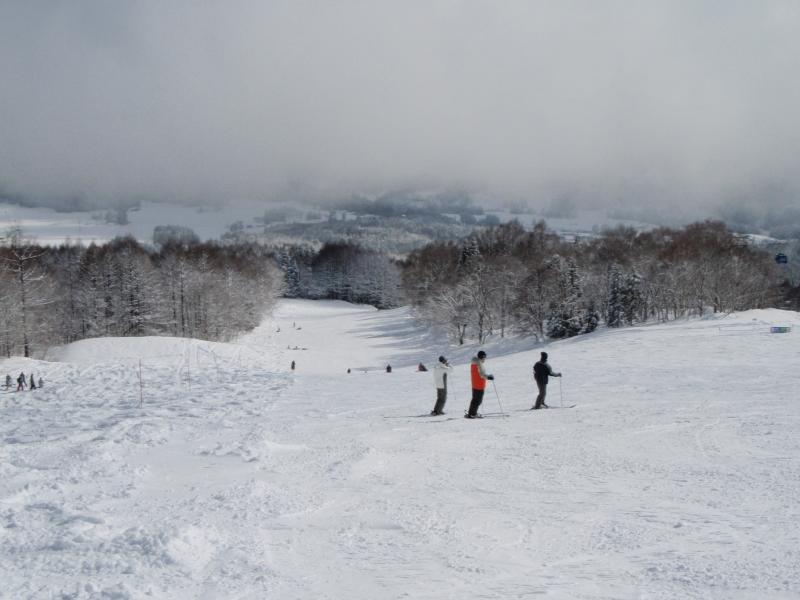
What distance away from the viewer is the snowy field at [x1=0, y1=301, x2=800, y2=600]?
546 centimetres

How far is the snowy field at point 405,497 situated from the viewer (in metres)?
5.46

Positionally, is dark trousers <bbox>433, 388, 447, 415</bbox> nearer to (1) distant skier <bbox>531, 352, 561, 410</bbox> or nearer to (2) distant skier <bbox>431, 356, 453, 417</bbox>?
(2) distant skier <bbox>431, 356, 453, 417</bbox>

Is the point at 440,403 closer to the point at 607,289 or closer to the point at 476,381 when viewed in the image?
the point at 476,381

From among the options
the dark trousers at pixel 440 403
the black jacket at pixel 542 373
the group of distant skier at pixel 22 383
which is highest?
the black jacket at pixel 542 373

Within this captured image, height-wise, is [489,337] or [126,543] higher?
[126,543]

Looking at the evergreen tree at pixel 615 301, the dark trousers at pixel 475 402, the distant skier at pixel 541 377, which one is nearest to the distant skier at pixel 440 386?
the dark trousers at pixel 475 402

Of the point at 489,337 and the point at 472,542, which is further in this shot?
the point at 489,337

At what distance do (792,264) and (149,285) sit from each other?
548 feet

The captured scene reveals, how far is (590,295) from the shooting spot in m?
58.3

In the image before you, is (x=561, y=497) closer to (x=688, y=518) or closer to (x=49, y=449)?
(x=688, y=518)

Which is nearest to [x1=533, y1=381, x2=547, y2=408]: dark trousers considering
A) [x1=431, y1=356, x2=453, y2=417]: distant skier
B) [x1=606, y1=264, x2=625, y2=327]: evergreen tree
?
[x1=431, y1=356, x2=453, y2=417]: distant skier

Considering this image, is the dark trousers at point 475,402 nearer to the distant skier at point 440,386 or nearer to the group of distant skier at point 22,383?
the distant skier at point 440,386

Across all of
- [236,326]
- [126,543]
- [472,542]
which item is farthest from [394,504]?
[236,326]

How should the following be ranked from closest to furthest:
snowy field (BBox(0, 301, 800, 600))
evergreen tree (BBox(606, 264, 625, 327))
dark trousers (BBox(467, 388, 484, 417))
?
snowy field (BBox(0, 301, 800, 600))
dark trousers (BBox(467, 388, 484, 417))
evergreen tree (BBox(606, 264, 625, 327))
